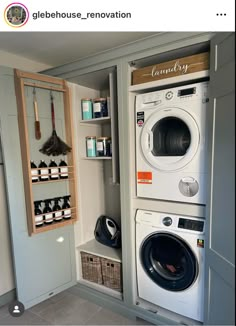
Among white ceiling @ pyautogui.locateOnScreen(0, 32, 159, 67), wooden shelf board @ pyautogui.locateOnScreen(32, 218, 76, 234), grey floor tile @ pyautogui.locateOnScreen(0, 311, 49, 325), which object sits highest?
white ceiling @ pyautogui.locateOnScreen(0, 32, 159, 67)

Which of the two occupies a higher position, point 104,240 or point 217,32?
point 217,32

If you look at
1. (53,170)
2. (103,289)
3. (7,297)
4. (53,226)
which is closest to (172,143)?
(53,170)

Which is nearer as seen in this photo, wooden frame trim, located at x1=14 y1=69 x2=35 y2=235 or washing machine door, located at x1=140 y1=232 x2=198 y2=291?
washing machine door, located at x1=140 y1=232 x2=198 y2=291

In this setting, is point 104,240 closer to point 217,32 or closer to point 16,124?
point 16,124

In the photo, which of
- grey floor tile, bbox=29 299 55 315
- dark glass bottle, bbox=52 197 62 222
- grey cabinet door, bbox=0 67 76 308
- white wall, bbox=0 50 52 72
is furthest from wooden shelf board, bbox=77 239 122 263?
white wall, bbox=0 50 52 72

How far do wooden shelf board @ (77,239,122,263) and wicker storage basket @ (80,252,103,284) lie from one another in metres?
0.05

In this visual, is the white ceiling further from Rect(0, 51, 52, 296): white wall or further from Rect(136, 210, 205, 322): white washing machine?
Rect(136, 210, 205, 322): white washing machine

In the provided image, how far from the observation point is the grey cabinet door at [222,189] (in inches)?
46.1

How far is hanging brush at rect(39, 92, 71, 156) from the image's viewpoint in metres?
1.99

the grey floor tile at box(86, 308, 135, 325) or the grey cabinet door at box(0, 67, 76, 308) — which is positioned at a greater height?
the grey cabinet door at box(0, 67, 76, 308)

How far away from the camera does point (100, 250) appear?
222 cm
